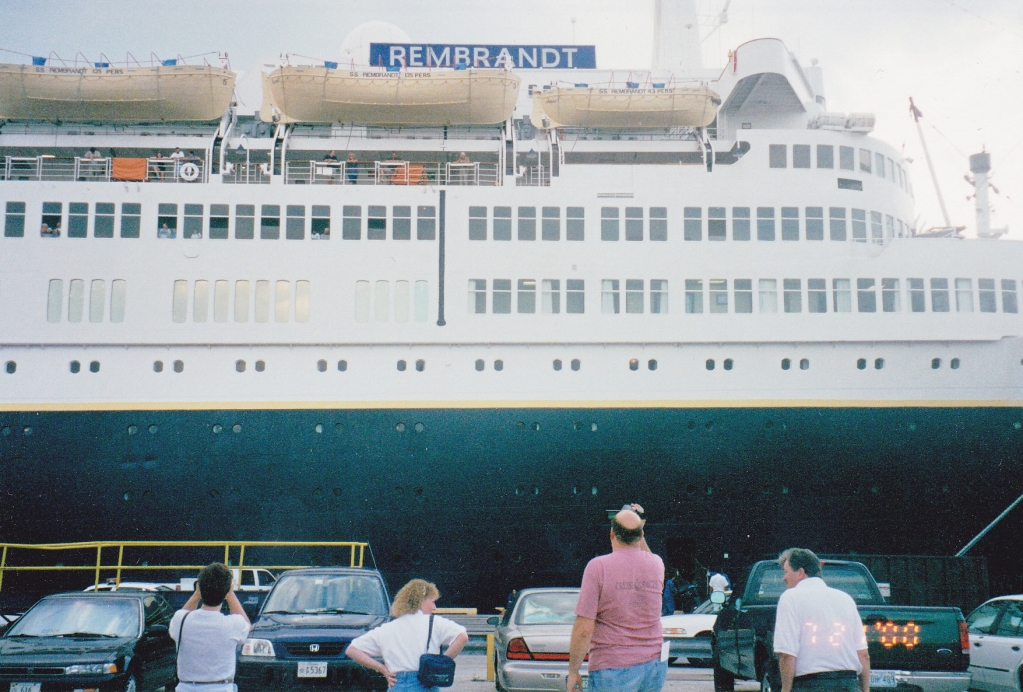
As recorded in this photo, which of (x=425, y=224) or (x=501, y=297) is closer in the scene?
(x=501, y=297)

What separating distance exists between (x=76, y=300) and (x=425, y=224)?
22.3ft

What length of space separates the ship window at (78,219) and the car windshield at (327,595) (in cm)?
1171

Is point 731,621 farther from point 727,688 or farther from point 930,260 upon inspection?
point 930,260

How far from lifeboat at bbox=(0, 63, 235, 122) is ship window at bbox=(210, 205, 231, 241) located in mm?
2207

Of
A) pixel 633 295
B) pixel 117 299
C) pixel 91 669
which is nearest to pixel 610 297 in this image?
A: pixel 633 295

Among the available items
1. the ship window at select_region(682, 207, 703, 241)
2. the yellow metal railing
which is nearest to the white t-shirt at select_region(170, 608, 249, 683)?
the yellow metal railing

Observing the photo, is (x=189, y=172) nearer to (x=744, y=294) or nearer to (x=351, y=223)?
(x=351, y=223)

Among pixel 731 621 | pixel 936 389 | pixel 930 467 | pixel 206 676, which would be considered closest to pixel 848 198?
pixel 936 389

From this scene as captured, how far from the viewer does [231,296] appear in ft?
60.7

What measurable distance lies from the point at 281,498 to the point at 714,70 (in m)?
14.2

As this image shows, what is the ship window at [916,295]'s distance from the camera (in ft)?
61.7

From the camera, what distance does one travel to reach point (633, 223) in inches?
755

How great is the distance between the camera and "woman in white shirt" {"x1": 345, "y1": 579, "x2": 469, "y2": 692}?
552cm

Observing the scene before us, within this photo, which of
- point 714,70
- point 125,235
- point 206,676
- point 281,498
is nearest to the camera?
point 206,676
